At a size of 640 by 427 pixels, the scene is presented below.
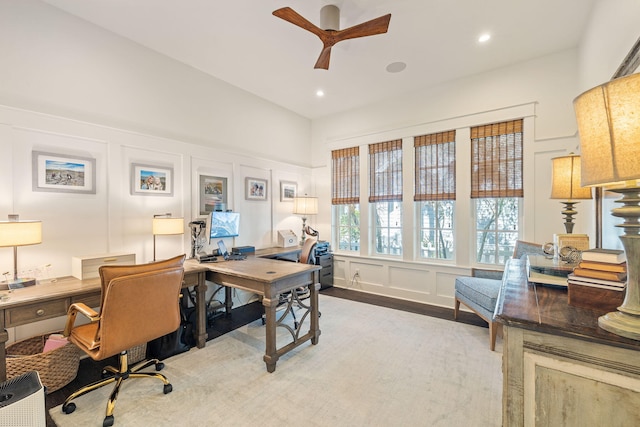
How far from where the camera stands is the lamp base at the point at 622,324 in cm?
83

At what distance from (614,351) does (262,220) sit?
4.12 meters

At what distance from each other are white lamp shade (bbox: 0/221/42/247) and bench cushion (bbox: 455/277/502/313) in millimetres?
4000

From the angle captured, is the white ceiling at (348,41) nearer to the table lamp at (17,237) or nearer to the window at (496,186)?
the window at (496,186)

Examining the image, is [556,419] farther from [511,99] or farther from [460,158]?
[511,99]

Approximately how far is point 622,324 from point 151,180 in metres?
3.81

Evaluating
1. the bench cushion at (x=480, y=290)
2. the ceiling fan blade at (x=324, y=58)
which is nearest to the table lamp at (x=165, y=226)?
the ceiling fan blade at (x=324, y=58)

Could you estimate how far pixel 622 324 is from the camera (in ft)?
2.84

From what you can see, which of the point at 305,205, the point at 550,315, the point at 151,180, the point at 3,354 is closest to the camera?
the point at 550,315

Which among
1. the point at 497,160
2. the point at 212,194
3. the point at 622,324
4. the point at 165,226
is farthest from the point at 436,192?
the point at 165,226

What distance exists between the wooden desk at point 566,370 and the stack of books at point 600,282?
0.06 m

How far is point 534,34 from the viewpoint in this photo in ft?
9.52

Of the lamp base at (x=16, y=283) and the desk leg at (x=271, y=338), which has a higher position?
the lamp base at (x=16, y=283)

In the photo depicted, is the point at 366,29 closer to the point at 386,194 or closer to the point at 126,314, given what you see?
the point at 386,194

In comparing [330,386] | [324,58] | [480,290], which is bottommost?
[330,386]
